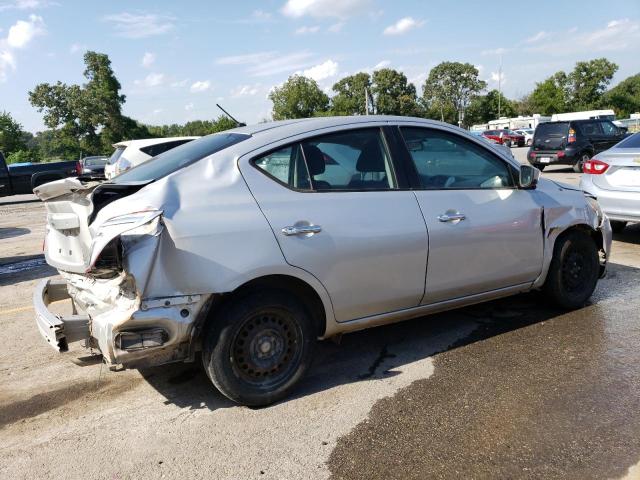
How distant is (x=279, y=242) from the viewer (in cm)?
324

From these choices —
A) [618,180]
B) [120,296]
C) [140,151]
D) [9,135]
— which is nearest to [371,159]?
[120,296]

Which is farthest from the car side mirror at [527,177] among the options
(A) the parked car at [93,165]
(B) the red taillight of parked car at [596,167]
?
(A) the parked car at [93,165]

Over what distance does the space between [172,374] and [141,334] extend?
105 centimetres

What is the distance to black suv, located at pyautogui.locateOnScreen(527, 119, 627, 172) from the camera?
18.1m

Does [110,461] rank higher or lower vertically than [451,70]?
lower

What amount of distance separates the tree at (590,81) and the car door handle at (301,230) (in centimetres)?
9178

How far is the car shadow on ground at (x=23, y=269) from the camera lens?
700 cm

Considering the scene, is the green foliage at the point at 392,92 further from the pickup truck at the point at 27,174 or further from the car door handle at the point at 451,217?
the car door handle at the point at 451,217

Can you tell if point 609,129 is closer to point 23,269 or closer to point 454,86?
point 23,269

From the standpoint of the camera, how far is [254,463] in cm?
282

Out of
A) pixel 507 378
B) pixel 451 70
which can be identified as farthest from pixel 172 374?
pixel 451 70

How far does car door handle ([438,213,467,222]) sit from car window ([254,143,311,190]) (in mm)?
1025

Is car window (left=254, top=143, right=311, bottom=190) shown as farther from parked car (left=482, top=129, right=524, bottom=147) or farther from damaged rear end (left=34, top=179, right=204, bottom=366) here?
parked car (left=482, top=129, right=524, bottom=147)

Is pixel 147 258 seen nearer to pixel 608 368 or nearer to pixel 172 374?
pixel 172 374
